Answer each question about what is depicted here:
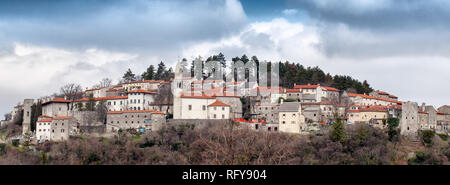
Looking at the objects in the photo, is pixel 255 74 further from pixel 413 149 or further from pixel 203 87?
pixel 413 149

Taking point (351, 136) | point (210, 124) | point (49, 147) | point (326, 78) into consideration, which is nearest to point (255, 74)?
point (326, 78)

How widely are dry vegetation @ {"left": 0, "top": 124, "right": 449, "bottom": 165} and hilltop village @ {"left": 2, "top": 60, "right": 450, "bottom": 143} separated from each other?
296 centimetres

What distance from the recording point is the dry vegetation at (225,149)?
4038 cm

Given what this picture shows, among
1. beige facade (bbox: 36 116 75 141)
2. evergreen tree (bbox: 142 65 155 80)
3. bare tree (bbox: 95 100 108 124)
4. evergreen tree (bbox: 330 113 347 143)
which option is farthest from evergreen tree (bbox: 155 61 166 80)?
evergreen tree (bbox: 330 113 347 143)

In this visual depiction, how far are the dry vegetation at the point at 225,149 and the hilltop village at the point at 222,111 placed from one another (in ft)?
9.72

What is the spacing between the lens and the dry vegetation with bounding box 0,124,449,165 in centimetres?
4038

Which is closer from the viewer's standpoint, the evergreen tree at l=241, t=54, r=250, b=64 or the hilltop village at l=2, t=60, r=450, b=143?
the hilltop village at l=2, t=60, r=450, b=143

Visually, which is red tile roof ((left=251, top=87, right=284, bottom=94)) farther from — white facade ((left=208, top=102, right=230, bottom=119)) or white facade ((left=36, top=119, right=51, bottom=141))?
white facade ((left=36, top=119, right=51, bottom=141))

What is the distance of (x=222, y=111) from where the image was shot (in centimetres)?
5306

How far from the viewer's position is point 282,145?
43.9m

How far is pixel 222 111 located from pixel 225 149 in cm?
1159

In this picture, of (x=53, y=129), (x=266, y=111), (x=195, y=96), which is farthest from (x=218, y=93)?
(x=53, y=129)

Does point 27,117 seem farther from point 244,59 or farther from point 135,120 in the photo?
point 244,59

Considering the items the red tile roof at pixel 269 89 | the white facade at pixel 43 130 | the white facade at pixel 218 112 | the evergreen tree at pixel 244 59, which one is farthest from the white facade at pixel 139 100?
the evergreen tree at pixel 244 59
